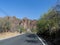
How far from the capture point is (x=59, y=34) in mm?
26484

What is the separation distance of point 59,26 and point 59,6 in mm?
4466

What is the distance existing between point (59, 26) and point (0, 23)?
49073 millimetres

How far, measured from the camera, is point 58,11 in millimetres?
25453

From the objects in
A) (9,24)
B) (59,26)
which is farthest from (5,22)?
(59,26)

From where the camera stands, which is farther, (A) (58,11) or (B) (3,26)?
(B) (3,26)

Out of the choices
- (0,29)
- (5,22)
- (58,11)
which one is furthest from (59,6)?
(5,22)

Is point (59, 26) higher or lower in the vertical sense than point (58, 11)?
lower

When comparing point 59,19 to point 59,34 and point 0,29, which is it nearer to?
point 59,34

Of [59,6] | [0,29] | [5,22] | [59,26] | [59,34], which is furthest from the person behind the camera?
[5,22]

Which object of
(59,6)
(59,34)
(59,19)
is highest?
(59,6)

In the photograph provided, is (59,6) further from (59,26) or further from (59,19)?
(59,26)

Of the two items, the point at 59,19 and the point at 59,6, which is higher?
the point at 59,6

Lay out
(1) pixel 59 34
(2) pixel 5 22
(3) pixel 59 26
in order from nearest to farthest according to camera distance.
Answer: (1) pixel 59 34, (3) pixel 59 26, (2) pixel 5 22

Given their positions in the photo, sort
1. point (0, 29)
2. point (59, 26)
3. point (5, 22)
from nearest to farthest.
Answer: point (59, 26), point (0, 29), point (5, 22)
